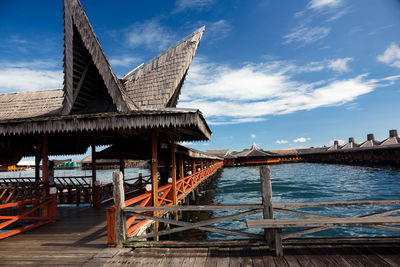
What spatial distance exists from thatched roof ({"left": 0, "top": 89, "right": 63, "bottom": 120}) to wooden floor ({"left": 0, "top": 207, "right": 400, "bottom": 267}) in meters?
6.65

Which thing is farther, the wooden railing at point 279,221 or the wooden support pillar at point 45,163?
the wooden support pillar at point 45,163

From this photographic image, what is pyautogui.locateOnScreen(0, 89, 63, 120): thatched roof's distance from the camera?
10.4 m

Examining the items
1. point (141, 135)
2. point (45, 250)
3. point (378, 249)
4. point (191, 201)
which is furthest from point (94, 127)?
point (191, 201)

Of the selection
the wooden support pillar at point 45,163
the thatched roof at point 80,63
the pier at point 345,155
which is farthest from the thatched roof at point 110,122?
the pier at point 345,155

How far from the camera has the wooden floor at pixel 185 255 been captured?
405 centimetres

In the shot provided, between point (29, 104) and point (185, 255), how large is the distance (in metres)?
11.4

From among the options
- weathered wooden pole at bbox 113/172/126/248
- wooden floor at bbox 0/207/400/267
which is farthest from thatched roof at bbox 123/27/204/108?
wooden floor at bbox 0/207/400/267

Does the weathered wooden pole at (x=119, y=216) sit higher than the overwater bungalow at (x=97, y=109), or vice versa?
the overwater bungalow at (x=97, y=109)

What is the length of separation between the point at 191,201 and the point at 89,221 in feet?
33.9

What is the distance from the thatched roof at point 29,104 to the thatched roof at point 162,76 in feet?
12.1

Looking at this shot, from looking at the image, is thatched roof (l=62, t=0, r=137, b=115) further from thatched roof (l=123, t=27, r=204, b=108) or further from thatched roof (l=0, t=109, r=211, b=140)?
thatched roof (l=0, t=109, r=211, b=140)

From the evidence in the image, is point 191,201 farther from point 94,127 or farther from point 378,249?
point 378,249

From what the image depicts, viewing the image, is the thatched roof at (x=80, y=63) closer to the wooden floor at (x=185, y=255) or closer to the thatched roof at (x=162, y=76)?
the thatched roof at (x=162, y=76)

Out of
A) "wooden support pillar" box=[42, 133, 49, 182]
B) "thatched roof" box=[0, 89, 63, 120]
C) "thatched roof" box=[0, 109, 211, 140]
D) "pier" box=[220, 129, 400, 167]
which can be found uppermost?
"thatched roof" box=[0, 89, 63, 120]
